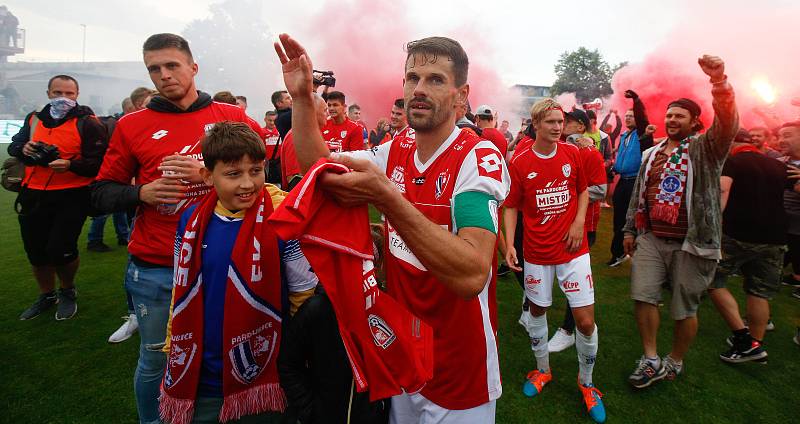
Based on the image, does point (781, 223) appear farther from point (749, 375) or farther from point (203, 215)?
point (203, 215)

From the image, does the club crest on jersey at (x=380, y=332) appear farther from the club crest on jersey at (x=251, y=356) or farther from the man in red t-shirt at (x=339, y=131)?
the man in red t-shirt at (x=339, y=131)

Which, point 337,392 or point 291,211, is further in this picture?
point 337,392

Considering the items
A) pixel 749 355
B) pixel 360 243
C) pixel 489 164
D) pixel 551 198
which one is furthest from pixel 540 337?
pixel 360 243

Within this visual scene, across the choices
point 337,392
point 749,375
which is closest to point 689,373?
point 749,375

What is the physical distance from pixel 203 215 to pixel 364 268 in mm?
1034

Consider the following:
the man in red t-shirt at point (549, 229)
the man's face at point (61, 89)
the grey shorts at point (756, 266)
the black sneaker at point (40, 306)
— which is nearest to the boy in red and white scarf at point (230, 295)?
the man in red t-shirt at point (549, 229)

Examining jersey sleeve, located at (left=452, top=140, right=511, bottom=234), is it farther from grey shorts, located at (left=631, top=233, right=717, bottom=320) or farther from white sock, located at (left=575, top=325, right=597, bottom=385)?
grey shorts, located at (left=631, top=233, right=717, bottom=320)

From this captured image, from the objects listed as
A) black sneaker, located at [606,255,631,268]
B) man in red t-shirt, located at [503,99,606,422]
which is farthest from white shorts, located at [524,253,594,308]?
black sneaker, located at [606,255,631,268]

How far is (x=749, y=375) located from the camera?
4023 mm

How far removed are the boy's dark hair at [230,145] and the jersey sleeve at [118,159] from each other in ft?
2.93

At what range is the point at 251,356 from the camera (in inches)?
79.4

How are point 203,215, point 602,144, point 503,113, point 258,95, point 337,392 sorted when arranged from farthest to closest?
point 258,95 → point 503,113 → point 602,144 → point 203,215 → point 337,392

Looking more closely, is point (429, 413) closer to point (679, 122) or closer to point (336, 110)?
point (679, 122)

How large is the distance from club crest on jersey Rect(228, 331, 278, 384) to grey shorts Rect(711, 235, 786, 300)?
458 cm
